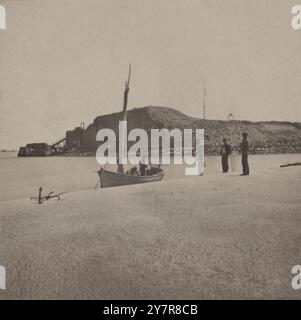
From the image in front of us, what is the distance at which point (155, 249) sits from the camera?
5227 millimetres

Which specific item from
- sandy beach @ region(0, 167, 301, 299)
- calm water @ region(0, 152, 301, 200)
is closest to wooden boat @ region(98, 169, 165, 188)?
calm water @ region(0, 152, 301, 200)

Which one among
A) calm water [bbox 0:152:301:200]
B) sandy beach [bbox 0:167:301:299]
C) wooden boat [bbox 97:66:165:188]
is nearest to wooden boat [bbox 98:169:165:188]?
wooden boat [bbox 97:66:165:188]

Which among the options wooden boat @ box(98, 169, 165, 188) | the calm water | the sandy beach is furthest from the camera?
the calm water

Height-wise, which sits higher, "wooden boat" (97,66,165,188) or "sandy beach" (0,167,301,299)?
"wooden boat" (97,66,165,188)

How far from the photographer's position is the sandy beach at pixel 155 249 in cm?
408

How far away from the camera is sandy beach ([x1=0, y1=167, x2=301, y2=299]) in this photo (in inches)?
161

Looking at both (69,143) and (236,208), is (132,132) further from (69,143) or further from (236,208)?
(236,208)

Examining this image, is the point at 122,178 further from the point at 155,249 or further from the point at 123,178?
the point at 155,249

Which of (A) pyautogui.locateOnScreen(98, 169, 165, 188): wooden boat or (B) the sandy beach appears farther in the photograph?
(A) pyautogui.locateOnScreen(98, 169, 165, 188): wooden boat

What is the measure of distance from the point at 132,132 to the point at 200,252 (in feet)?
352

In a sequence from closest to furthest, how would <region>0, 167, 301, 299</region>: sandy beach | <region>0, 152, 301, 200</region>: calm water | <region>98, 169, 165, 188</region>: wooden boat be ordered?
<region>0, 167, 301, 299</region>: sandy beach, <region>98, 169, 165, 188</region>: wooden boat, <region>0, 152, 301, 200</region>: calm water

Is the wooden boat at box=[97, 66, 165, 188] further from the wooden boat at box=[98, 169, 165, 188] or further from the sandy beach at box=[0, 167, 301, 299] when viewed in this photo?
the sandy beach at box=[0, 167, 301, 299]
